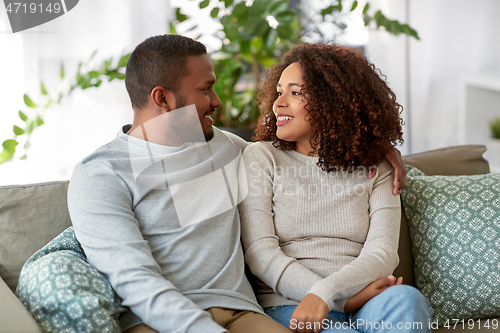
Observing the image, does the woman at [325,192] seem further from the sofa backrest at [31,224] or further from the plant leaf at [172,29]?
the plant leaf at [172,29]

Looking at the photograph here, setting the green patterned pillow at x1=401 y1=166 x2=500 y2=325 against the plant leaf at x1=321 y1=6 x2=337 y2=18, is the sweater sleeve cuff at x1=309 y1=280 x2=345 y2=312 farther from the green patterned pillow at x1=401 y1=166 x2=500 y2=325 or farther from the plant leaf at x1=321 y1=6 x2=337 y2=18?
the plant leaf at x1=321 y1=6 x2=337 y2=18

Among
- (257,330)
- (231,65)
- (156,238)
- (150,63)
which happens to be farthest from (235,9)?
(257,330)

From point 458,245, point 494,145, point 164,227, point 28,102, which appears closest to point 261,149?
point 164,227

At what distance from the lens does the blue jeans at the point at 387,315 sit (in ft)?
3.27

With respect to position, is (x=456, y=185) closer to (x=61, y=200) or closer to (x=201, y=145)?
(x=201, y=145)

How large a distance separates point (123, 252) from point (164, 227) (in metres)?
0.15

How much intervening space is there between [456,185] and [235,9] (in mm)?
1389

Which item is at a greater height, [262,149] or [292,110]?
[292,110]

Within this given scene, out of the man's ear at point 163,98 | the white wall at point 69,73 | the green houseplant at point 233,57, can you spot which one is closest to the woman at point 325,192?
the man's ear at point 163,98

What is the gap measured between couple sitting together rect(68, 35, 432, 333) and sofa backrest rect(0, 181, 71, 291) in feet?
0.77

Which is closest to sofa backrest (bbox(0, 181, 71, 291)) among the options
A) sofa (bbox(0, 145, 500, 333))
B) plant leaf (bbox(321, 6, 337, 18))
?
sofa (bbox(0, 145, 500, 333))

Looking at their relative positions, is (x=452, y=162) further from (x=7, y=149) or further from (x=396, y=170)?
(x=7, y=149)

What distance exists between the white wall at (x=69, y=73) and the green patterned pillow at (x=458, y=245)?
1556 mm

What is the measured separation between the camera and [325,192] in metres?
1.27
